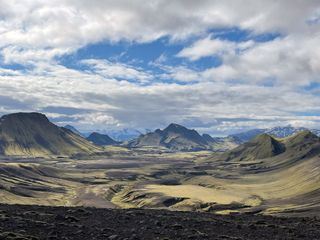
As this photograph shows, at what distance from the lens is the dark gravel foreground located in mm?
35156

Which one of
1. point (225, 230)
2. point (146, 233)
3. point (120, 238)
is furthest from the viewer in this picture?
point (225, 230)

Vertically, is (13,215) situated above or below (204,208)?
above

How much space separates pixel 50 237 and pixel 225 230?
17.9 m

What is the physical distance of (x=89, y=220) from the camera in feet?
145

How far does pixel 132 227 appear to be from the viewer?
41.4 meters

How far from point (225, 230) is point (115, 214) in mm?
14374

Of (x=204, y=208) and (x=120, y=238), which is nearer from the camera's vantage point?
(x=120, y=238)

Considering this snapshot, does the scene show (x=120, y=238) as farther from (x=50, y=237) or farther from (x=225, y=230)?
(x=225, y=230)

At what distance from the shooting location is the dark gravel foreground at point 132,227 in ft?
115

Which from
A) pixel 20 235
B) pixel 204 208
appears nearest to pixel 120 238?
pixel 20 235

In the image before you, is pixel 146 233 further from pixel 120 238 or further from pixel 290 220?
pixel 290 220

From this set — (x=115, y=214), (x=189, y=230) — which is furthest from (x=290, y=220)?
(x=115, y=214)

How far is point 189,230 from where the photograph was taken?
4034 cm

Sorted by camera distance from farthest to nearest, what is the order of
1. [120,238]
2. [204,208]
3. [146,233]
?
1. [204,208]
2. [146,233]
3. [120,238]
